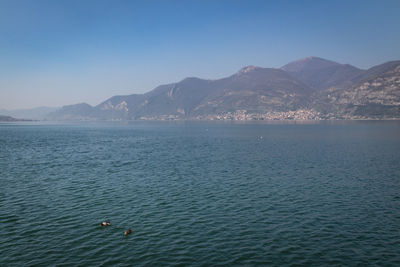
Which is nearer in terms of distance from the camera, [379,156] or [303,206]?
[303,206]

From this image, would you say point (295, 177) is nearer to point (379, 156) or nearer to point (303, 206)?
point (303, 206)

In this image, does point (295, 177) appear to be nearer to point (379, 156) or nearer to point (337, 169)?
point (337, 169)

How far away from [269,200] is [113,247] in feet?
68.6

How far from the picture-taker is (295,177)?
48.1 metres

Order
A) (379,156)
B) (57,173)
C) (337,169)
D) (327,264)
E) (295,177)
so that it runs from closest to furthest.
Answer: (327,264) → (295,177) → (57,173) → (337,169) → (379,156)

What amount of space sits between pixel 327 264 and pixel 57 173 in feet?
161

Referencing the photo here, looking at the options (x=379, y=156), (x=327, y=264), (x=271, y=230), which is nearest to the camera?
(x=327, y=264)

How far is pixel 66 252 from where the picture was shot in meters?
21.5

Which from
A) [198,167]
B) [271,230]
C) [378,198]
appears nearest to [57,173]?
[198,167]

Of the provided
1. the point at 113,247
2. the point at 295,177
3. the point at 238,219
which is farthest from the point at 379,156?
the point at 113,247

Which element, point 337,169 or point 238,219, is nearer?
point 238,219

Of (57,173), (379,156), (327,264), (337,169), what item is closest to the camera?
(327,264)

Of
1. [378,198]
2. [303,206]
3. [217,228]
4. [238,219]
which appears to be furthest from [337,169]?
[217,228]

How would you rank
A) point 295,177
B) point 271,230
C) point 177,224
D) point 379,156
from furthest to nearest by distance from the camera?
point 379,156, point 295,177, point 177,224, point 271,230
